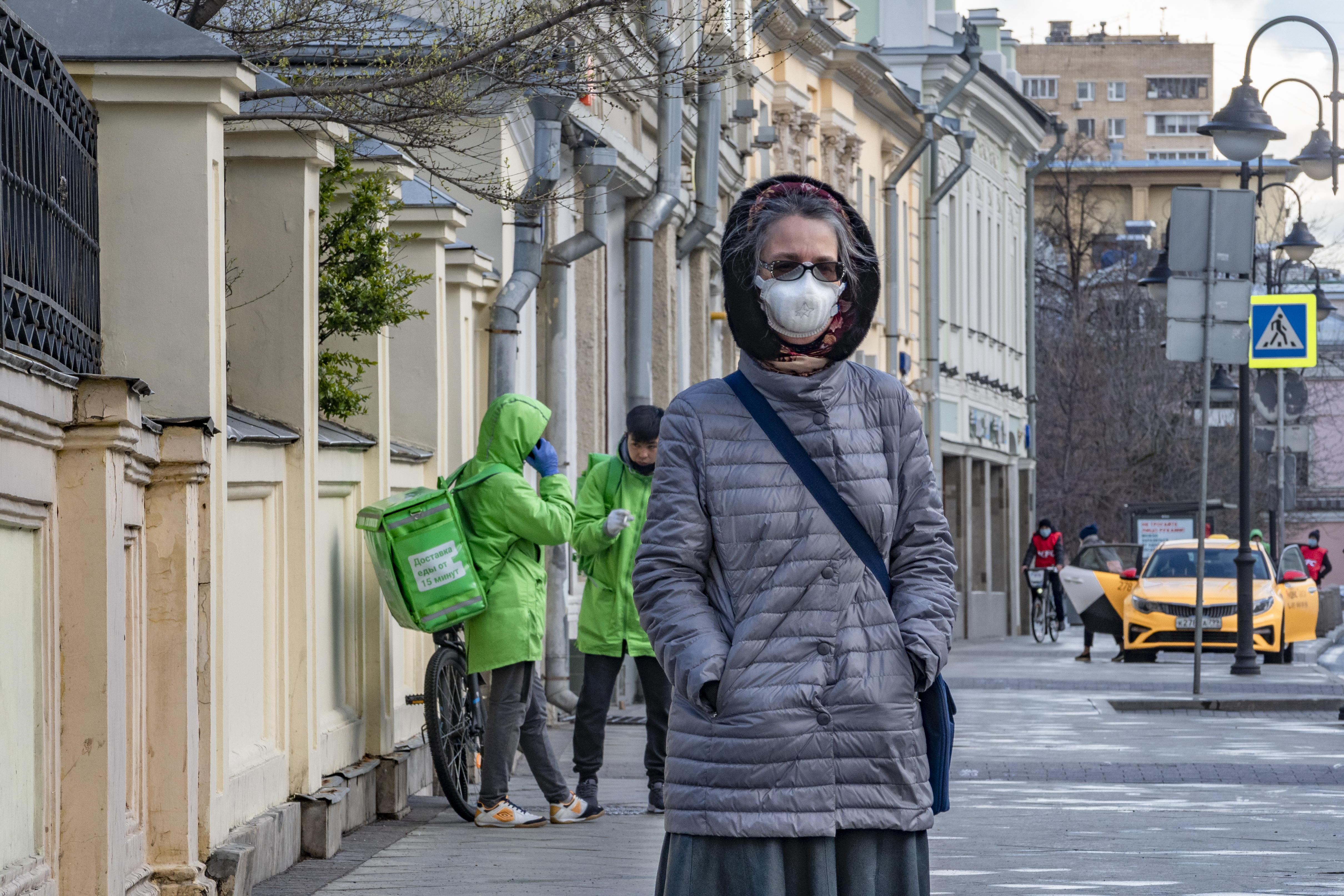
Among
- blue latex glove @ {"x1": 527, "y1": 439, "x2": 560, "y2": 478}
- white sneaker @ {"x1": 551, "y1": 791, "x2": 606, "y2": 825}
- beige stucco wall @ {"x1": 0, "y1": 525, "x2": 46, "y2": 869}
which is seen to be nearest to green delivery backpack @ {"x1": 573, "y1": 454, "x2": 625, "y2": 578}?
blue latex glove @ {"x1": 527, "y1": 439, "x2": 560, "y2": 478}

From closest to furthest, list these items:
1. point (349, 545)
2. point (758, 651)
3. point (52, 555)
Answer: point (758, 651) → point (52, 555) → point (349, 545)

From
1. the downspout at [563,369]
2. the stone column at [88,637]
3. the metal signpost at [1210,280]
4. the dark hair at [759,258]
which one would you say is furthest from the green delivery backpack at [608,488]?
the metal signpost at [1210,280]

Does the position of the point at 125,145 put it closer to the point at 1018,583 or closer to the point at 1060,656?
Result: the point at 1060,656

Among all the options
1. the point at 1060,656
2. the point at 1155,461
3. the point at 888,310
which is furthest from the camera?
the point at 1155,461

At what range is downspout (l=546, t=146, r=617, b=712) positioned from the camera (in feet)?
52.6

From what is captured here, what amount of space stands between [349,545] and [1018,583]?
37525 mm

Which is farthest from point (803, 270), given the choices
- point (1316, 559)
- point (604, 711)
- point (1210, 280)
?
point (1316, 559)

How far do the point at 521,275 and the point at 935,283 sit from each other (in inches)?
1033

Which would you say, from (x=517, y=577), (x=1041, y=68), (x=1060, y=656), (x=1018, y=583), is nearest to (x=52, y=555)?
(x=517, y=577)

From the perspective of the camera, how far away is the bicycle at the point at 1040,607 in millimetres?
37406

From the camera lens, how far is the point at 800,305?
15.9 ft

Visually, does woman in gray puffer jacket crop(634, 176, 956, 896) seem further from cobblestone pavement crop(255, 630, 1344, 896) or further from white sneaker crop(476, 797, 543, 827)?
white sneaker crop(476, 797, 543, 827)

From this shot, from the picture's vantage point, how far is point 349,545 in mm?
10688

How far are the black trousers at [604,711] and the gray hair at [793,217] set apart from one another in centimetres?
569
